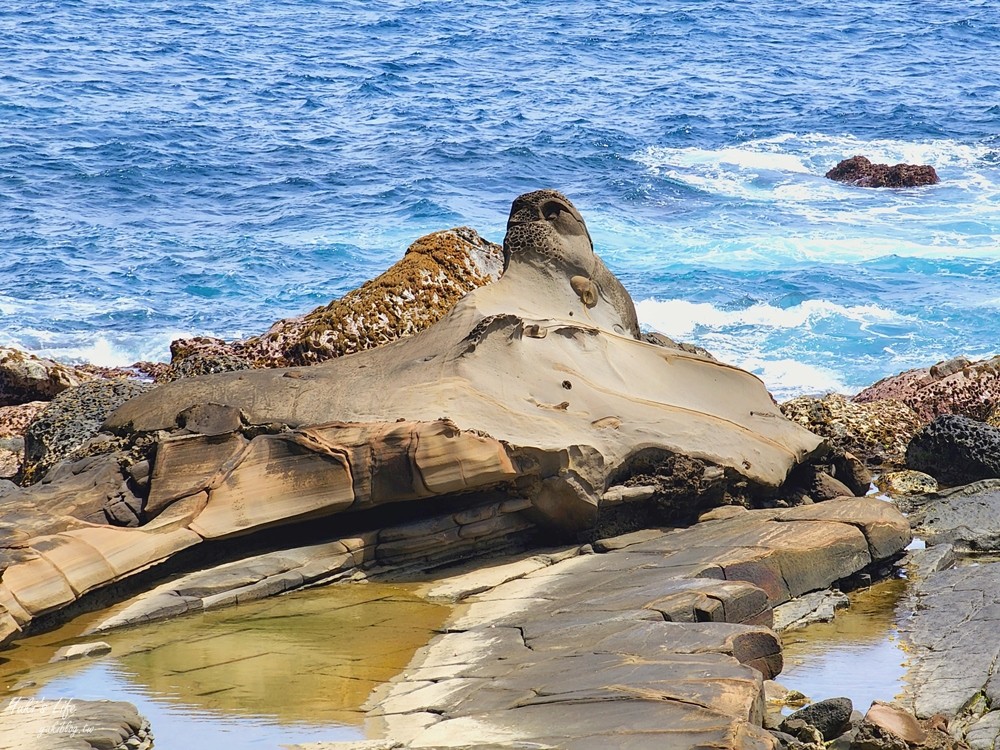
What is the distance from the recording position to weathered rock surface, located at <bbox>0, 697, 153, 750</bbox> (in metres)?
4.06

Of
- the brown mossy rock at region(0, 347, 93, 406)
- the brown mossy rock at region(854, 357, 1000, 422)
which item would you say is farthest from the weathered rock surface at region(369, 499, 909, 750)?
the brown mossy rock at region(0, 347, 93, 406)

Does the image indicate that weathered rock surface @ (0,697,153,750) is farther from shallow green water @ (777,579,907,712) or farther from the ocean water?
the ocean water

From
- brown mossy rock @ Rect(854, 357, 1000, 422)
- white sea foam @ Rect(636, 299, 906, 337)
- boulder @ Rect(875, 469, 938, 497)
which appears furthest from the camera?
white sea foam @ Rect(636, 299, 906, 337)

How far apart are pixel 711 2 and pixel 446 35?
10340 mm

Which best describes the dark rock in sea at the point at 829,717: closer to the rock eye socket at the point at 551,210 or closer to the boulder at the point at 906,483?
the boulder at the point at 906,483

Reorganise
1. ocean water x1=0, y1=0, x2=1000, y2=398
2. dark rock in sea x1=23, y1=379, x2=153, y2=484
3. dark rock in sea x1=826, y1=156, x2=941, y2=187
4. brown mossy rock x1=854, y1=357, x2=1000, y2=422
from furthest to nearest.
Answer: dark rock in sea x1=826, y1=156, x2=941, y2=187
ocean water x1=0, y1=0, x2=1000, y2=398
brown mossy rock x1=854, y1=357, x2=1000, y2=422
dark rock in sea x1=23, y1=379, x2=153, y2=484

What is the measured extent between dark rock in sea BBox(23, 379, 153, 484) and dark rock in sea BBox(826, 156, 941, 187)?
16760 millimetres

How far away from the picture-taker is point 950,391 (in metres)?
10.7

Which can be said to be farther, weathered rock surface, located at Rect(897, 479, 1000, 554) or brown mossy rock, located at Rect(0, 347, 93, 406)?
→ brown mossy rock, located at Rect(0, 347, 93, 406)

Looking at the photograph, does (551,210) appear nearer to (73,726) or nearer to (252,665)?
(252,665)

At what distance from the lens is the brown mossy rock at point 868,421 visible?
9180mm

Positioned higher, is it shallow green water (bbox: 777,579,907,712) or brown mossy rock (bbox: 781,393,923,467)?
shallow green water (bbox: 777,579,907,712)

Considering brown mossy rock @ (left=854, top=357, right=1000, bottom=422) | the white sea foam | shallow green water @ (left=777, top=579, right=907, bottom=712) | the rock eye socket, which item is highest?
the rock eye socket

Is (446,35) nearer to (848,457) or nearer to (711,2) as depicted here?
(711,2)
